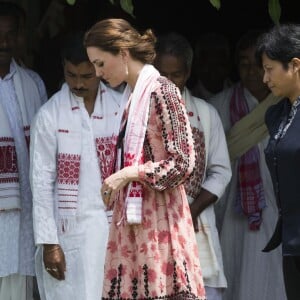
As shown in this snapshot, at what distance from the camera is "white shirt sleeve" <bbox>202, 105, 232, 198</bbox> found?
6.26 meters

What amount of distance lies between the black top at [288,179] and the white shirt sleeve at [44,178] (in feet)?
3.98

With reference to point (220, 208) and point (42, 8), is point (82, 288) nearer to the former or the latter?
point (220, 208)

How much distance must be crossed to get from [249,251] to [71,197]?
1.31 metres

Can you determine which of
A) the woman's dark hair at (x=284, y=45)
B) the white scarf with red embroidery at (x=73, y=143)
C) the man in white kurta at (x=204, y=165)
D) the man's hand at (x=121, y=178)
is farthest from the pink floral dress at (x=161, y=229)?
the man in white kurta at (x=204, y=165)

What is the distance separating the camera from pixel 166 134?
4902 millimetres

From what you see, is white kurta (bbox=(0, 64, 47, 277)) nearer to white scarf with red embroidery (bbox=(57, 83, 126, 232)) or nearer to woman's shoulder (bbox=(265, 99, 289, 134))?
white scarf with red embroidery (bbox=(57, 83, 126, 232))

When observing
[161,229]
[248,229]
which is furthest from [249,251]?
[161,229]

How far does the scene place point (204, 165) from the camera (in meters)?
6.29

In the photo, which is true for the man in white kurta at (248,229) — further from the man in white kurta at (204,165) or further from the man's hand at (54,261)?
the man's hand at (54,261)

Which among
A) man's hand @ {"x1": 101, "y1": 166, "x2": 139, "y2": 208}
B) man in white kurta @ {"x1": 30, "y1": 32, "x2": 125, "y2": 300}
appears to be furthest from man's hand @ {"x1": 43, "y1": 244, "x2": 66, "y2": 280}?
man's hand @ {"x1": 101, "y1": 166, "x2": 139, "y2": 208}

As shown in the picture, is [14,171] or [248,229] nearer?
[14,171]

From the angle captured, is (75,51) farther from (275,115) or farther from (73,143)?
(275,115)

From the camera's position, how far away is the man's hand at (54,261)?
5820 millimetres

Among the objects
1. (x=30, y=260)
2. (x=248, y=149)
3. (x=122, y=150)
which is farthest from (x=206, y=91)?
(x=122, y=150)
